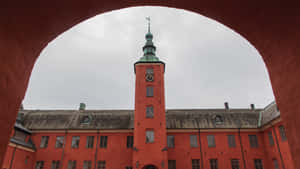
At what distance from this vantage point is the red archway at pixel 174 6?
2.99 meters

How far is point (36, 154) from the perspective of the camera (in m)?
25.7

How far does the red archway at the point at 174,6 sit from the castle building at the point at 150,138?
20.2m

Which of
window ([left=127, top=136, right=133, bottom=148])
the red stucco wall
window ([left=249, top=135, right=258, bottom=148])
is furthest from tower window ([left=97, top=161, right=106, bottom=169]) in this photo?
window ([left=249, top=135, right=258, bottom=148])

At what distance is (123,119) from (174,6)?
26349 mm

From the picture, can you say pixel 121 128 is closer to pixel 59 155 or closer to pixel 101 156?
pixel 101 156

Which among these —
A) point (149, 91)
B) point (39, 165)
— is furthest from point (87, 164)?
point (149, 91)

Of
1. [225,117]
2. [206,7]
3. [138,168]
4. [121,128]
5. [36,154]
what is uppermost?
[225,117]

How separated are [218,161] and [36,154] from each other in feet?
75.8

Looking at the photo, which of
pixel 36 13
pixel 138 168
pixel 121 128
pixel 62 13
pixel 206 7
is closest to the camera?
pixel 36 13

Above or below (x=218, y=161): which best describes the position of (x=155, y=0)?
above

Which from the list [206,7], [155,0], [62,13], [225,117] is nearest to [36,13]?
[62,13]

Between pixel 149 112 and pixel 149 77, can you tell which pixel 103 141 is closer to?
pixel 149 112

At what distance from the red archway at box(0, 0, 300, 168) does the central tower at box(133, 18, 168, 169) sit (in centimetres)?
1994

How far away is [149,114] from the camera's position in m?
24.8
